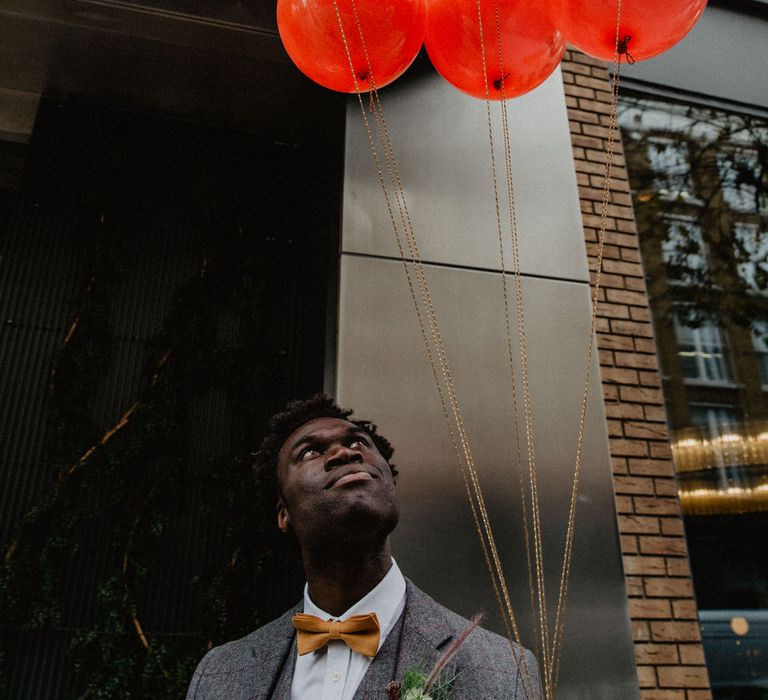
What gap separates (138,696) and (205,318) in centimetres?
248

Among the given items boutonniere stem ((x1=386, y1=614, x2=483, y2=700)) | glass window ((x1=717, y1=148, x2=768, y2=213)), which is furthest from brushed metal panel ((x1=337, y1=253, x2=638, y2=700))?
glass window ((x1=717, y1=148, x2=768, y2=213))

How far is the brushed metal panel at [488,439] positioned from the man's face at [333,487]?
41.3 inches

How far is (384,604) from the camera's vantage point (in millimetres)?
2207

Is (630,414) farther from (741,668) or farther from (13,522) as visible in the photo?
(13,522)

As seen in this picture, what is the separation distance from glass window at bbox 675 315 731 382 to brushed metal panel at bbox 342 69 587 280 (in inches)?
40.7

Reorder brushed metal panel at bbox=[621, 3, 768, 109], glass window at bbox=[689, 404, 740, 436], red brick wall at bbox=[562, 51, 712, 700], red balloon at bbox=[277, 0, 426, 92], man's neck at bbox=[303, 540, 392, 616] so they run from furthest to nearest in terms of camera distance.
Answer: brushed metal panel at bbox=[621, 3, 768, 109] → glass window at bbox=[689, 404, 740, 436] → red brick wall at bbox=[562, 51, 712, 700] → red balloon at bbox=[277, 0, 426, 92] → man's neck at bbox=[303, 540, 392, 616]

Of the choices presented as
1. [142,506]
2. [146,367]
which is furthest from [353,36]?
[142,506]

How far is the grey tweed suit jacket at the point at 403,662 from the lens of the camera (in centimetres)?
197

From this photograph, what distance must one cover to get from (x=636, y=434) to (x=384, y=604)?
8.24 ft

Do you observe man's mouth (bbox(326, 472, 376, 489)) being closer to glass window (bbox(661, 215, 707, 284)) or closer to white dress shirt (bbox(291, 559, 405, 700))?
white dress shirt (bbox(291, 559, 405, 700))

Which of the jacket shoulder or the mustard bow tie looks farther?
the jacket shoulder

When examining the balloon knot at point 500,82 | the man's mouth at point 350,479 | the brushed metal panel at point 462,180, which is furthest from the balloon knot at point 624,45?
the man's mouth at point 350,479

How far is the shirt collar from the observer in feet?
7.15

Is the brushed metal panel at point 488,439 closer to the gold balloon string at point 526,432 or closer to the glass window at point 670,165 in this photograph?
the gold balloon string at point 526,432
